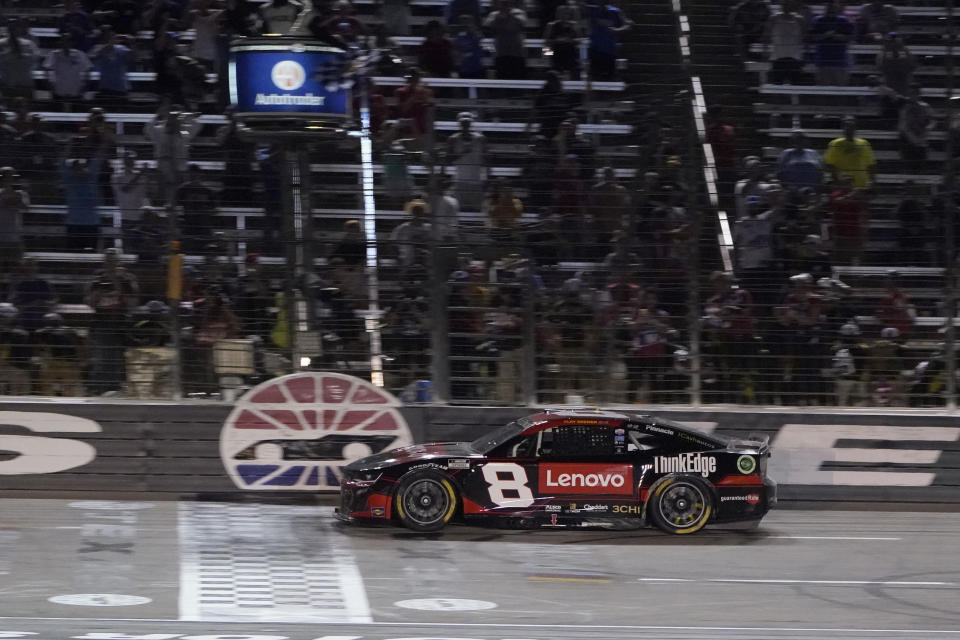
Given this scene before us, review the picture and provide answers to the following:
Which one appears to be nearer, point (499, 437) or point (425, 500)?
point (425, 500)

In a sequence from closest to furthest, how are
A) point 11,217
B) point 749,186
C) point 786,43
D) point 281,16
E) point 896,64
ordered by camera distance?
1. point 11,217
2. point 749,186
3. point 281,16
4. point 896,64
5. point 786,43

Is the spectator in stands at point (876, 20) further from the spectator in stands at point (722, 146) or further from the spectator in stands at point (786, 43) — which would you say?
the spectator in stands at point (722, 146)

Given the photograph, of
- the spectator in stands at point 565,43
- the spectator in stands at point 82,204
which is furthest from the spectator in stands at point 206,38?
the spectator in stands at point 565,43

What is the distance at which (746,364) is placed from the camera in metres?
14.5

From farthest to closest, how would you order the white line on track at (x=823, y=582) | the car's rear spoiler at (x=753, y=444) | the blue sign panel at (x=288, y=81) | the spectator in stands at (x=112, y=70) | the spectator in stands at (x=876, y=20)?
the spectator in stands at (x=876, y=20), the spectator in stands at (x=112, y=70), the blue sign panel at (x=288, y=81), the car's rear spoiler at (x=753, y=444), the white line on track at (x=823, y=582)

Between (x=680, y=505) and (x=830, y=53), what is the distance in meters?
6.92

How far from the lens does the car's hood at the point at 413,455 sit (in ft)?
41.0

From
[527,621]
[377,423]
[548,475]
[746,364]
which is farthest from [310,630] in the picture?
[746,364]

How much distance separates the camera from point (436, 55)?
17.3 m

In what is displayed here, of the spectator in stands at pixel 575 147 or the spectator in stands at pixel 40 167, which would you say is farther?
the spectator in stands at pixel 575 147

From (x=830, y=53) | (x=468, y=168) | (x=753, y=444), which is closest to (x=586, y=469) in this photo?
(x=753, y=444)

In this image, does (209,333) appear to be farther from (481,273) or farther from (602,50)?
(602,50)

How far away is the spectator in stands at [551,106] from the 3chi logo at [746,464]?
4.16 meters

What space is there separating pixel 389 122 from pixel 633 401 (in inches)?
153
